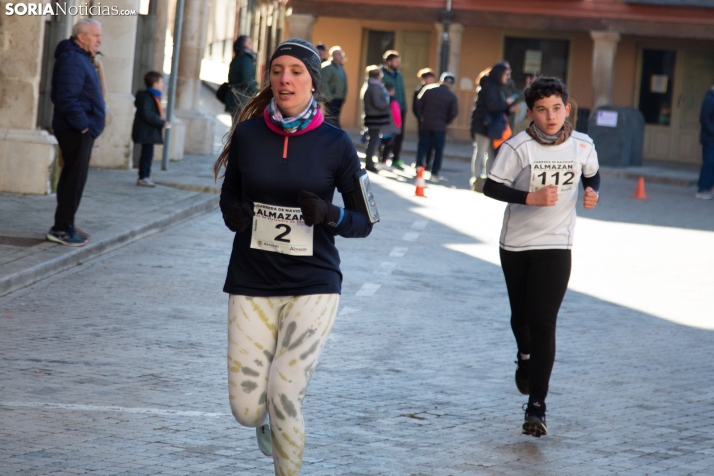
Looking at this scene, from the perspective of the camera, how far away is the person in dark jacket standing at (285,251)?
4.30 m

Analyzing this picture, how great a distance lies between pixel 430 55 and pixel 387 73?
12.1 metres

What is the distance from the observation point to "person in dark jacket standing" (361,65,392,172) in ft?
67.7

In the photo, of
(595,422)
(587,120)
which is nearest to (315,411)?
(595,422)

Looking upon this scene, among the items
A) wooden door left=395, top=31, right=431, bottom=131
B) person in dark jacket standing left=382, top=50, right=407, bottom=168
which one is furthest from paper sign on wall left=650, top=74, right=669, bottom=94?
person in dark jacket standing left=382, top=50, right=407, bottom=168

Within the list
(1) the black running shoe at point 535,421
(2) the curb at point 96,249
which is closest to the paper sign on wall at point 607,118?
(2) the curb at point 96,249

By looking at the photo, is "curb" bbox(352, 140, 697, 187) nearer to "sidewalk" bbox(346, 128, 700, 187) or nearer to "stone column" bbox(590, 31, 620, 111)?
"sidewalk" bbox(346, 128, 700, 187)

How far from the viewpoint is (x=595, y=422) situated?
6.11m

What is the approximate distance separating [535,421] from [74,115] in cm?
575

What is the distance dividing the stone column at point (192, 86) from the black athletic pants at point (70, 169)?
1083 centimetres

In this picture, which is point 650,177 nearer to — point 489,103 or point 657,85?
point 657,85

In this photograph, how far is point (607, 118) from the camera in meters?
27.0

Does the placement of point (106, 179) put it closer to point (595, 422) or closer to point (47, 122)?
point (47, 122)

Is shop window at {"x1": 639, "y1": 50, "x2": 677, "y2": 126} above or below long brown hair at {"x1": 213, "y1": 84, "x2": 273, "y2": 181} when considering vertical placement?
above
